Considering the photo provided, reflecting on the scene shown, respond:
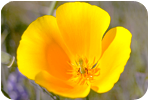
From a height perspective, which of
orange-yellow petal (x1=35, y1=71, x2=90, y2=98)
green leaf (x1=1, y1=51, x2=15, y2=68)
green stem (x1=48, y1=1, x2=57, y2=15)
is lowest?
orange-yellow petal (x1=35, y1=71, x2=90, y2=98)

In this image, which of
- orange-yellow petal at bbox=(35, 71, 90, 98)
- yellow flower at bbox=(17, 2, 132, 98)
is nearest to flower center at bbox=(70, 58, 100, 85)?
yellow flower at bbox=(17, 2, 132, 98)

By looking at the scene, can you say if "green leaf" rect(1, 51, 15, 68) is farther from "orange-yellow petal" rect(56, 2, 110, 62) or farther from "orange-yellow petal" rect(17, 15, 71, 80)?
"orange-yellow petal" rect(56, 2, 110, 62)

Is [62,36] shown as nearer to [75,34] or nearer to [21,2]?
[75,34]

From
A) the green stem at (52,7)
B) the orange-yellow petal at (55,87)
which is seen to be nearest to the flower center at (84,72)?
the orange-yellow petal at (55,87)

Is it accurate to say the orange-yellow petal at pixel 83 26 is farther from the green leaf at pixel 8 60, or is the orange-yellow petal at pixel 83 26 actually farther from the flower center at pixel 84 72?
the green leaf at pixel 8 60

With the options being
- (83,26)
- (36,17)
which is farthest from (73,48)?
(36,17)

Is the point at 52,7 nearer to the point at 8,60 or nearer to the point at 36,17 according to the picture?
the point at 36,17

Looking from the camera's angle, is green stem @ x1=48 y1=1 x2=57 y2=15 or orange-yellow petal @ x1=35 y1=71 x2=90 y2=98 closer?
orange-yellow petal @ x1=35 y1=71 x2=90 y2=98
